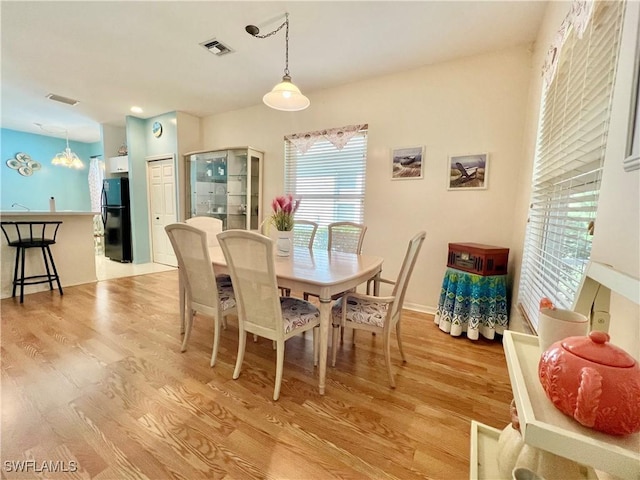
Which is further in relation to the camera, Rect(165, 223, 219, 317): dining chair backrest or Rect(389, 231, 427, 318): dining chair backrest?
Rect(165, 223, 219, 317): dining chair backrest

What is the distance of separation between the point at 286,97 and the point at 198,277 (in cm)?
150

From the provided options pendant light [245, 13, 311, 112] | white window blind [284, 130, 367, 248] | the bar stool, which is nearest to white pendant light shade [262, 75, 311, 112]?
pendant light [245, 13, 311, 112]

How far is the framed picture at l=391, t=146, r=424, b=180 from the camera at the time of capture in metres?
2.99

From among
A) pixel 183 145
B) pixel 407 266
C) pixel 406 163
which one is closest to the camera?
pixel 407 266

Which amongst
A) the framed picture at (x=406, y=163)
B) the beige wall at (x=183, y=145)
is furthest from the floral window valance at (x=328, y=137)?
the beige wall at (x=183, y=145)

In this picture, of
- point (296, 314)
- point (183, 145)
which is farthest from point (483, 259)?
point (183, 145)

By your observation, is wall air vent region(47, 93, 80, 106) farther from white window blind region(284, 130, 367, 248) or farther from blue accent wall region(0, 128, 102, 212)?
white window blind region(284, 130, 367, 248)

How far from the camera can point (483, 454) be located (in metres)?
0.89

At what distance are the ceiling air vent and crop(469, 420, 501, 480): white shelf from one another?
131 inches

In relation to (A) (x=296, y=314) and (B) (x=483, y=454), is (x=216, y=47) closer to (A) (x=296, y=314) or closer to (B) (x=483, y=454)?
(A) (x=296, y=314)

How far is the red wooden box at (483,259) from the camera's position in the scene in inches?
92.0

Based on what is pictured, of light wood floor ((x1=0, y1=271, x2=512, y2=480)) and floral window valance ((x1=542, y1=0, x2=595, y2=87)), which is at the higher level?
floral window valance ((x1=542, y1=0, x2=595, y2=87))

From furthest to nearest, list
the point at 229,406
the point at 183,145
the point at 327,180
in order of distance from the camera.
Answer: the point at 183,145 → the point at 327,180 → the point at 229,406

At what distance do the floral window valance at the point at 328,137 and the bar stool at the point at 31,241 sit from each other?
3.16 meters
